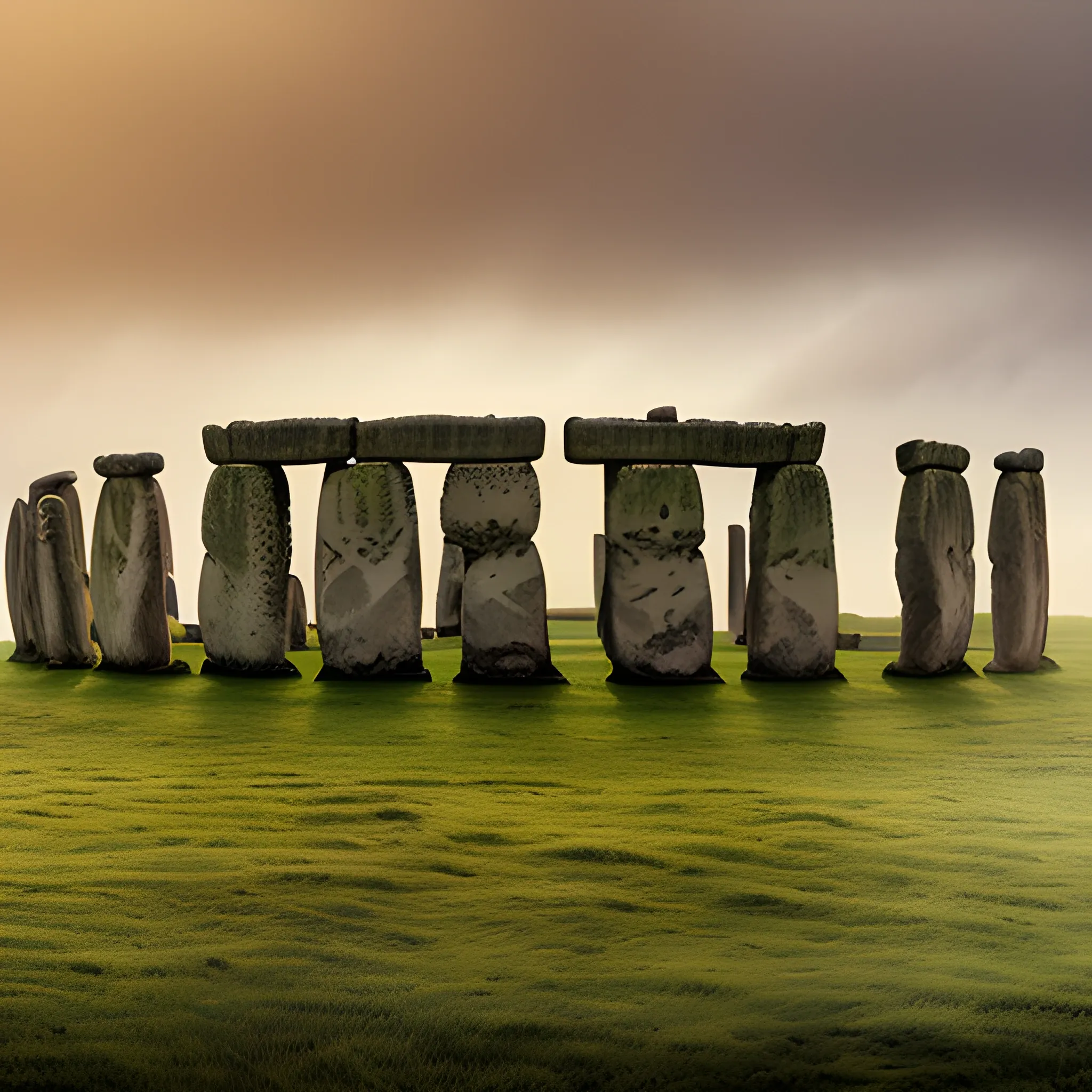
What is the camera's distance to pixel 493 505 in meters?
9.57

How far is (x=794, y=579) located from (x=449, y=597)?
7.47m

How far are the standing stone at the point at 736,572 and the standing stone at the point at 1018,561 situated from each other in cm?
607

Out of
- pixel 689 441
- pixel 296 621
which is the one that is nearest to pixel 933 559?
pixel 689 441

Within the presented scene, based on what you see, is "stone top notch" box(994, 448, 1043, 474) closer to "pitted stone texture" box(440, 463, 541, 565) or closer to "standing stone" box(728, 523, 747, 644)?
"pitted stone texture" box(440, 463, 541, 565)

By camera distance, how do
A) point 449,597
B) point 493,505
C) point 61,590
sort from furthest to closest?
1. point 449,597
2. point 61,590
3. point 493,505

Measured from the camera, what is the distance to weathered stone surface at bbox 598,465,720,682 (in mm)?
9586

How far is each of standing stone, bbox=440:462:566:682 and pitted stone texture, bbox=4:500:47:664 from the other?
460 cm

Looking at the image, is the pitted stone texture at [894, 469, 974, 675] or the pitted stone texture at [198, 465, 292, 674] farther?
the pitted stone texture at [894, 469, 974, 675]

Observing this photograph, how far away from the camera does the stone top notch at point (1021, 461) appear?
10.9m

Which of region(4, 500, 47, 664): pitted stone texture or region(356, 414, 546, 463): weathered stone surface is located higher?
region(356, 414, 546, 463): weathered stone surface

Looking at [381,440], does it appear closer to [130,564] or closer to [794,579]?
[130,564]

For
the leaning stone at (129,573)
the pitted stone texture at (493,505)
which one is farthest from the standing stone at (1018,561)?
the leaning stone at (129,573)

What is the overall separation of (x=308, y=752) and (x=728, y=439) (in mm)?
4611

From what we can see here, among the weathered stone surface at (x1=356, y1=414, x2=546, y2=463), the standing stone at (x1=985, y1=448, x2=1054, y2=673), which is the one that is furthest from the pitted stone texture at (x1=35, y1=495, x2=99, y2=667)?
the standing stone at (x1=985, y1=448, x2=1054, y2=673)
